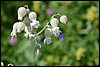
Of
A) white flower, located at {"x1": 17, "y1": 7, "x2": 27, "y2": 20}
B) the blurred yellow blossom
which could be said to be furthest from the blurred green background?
white flower, located at {"x1": 17, "y1": 7, "x2": 27, "y2": 20}

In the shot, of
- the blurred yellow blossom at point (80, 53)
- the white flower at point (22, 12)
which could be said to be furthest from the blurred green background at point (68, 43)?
the white flower at point (22, 12)

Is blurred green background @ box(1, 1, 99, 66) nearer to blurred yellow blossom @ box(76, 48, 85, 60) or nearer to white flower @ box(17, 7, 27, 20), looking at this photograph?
blurred yellow blossom @ box(76, 48, 85, 60)

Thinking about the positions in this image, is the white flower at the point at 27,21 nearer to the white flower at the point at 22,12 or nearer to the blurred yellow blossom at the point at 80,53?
the white flower at the point at 22,12

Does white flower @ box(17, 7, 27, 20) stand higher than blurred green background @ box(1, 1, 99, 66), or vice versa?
white flower @ box(17, 7, 27, 20)

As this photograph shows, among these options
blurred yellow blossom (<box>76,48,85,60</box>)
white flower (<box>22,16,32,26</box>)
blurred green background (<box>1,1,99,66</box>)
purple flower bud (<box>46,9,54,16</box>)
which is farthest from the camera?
purple flower bud (<box>46,9,54,16</box>)

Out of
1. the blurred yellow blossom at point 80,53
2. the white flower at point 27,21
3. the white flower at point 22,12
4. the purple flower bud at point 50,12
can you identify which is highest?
the white flower at point 22,12

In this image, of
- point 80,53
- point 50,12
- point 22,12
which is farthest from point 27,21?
point 50,12

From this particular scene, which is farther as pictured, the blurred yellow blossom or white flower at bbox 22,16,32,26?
the blurred yellow blossom

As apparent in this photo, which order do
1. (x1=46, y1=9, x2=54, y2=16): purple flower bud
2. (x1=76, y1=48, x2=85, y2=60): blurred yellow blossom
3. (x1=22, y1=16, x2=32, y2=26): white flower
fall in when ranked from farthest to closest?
(x1=46, y1=9, x2=54, y2=16): purple flower bud, (x1=76, y1=48, x2=85, y2=60): blurred yellow blossom, (x1=22, y1=16, x2=32, y2=26): white flower

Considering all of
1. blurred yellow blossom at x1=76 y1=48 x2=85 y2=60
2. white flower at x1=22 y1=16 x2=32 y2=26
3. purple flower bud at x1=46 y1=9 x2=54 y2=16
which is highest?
white flower at x1=22 y1=16 x2=32 y2=26

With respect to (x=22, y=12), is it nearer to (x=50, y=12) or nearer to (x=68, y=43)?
(x=68, y=43)
